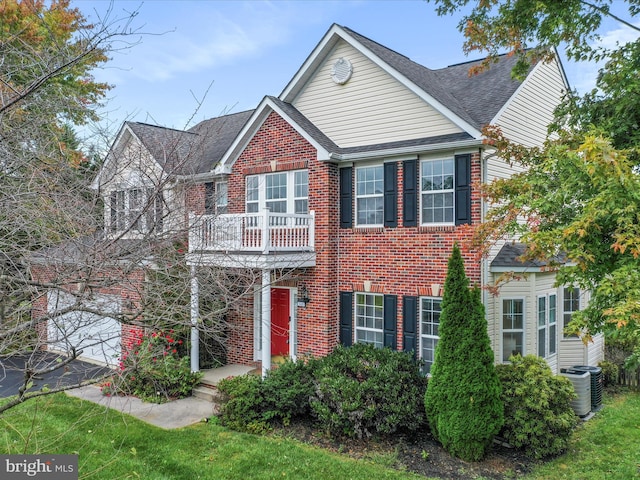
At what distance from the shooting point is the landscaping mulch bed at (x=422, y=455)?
312 inches

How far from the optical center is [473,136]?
10.3 meters

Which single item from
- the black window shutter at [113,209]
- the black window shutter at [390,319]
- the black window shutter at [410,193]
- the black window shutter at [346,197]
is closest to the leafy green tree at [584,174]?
the black window shutter at [410,193]

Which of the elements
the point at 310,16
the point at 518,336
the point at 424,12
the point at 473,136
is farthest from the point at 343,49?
the point at 518,336

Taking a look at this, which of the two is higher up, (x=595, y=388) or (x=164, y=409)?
(x=595, y=388)

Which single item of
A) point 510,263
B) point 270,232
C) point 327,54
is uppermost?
point 327,54

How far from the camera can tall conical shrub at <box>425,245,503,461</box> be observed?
8258 millimetres

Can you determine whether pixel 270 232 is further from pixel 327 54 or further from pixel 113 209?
pixel 113 209

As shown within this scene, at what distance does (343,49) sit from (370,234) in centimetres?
526

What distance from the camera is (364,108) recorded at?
490 inches

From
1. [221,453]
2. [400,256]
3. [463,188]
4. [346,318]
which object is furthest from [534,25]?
[221,453]

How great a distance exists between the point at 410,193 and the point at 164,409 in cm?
780

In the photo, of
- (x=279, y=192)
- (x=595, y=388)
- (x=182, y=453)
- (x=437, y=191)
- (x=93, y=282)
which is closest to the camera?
(x=93, y=282)

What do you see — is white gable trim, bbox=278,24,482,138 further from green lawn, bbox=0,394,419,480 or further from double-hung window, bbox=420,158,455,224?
green lawn, bbox=0,394,419,480

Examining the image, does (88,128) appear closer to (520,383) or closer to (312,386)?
(312,386)
